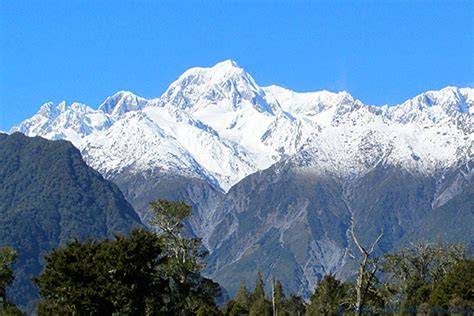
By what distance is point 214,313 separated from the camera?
527 ft

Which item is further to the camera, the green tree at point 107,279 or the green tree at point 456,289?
the green tree at point 456,289

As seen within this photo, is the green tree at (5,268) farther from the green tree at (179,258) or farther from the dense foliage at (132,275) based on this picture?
the green tree at (179,258)

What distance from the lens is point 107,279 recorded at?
130250 millimetres

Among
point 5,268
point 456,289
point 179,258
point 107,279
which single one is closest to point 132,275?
point 107,279

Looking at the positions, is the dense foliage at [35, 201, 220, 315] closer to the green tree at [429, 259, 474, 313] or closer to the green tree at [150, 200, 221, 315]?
the green tree at [150, 200, 221, 315]

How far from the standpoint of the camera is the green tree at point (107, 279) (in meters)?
129

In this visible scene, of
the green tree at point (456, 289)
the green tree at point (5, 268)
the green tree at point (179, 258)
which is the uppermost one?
the green tree at point (5, 268)

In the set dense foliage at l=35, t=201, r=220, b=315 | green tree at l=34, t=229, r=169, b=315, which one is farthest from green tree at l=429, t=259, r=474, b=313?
green tree at l=34, t=229, r=169, b=315

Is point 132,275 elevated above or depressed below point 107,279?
below

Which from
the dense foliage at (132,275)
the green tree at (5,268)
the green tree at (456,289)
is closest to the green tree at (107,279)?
the dense foliage at (132,275)

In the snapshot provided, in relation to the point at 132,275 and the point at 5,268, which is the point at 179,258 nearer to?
the point at 132,275

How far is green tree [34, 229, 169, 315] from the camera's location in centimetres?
12888

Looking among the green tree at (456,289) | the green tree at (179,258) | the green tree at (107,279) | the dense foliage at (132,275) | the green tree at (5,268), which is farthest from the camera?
the green tree at (456,289)

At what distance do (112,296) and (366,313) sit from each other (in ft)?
245
